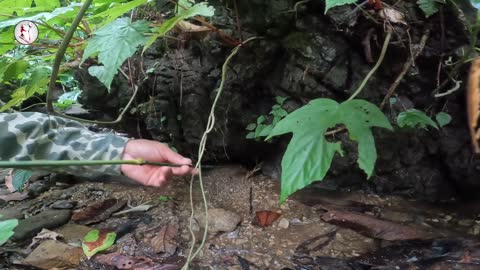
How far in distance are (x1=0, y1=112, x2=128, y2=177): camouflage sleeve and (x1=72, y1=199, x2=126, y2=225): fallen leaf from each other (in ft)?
0.91

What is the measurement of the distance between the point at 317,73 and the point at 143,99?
81 centimetres

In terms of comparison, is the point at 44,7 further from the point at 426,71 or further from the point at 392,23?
the point at 426,71

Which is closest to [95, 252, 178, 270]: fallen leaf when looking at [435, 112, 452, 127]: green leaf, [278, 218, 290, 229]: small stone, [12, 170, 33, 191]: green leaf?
[278, 218, 290, 229]: small stone

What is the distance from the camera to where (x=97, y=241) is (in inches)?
46.3

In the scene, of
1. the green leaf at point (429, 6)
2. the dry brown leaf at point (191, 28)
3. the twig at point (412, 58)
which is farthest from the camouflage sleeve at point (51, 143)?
the green leaf at point (429, 6)

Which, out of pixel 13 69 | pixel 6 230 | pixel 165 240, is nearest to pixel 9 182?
pixel 13 69

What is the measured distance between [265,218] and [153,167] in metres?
0.43

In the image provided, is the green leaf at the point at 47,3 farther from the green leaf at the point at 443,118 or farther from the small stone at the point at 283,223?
the green leaf at the point at 443,118

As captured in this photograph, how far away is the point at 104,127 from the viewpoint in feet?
7.01

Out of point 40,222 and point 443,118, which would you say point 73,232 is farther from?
point 443,118

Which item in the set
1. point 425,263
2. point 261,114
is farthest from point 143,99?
point 425,263

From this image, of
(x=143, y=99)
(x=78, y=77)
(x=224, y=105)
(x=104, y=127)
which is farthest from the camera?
(x=104, y=127)

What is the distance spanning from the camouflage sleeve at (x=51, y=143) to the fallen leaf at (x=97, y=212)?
0.91ft

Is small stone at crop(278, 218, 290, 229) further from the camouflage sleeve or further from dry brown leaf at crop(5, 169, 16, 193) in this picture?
dry brown leaf at crop(5, 169, 16, 193)
